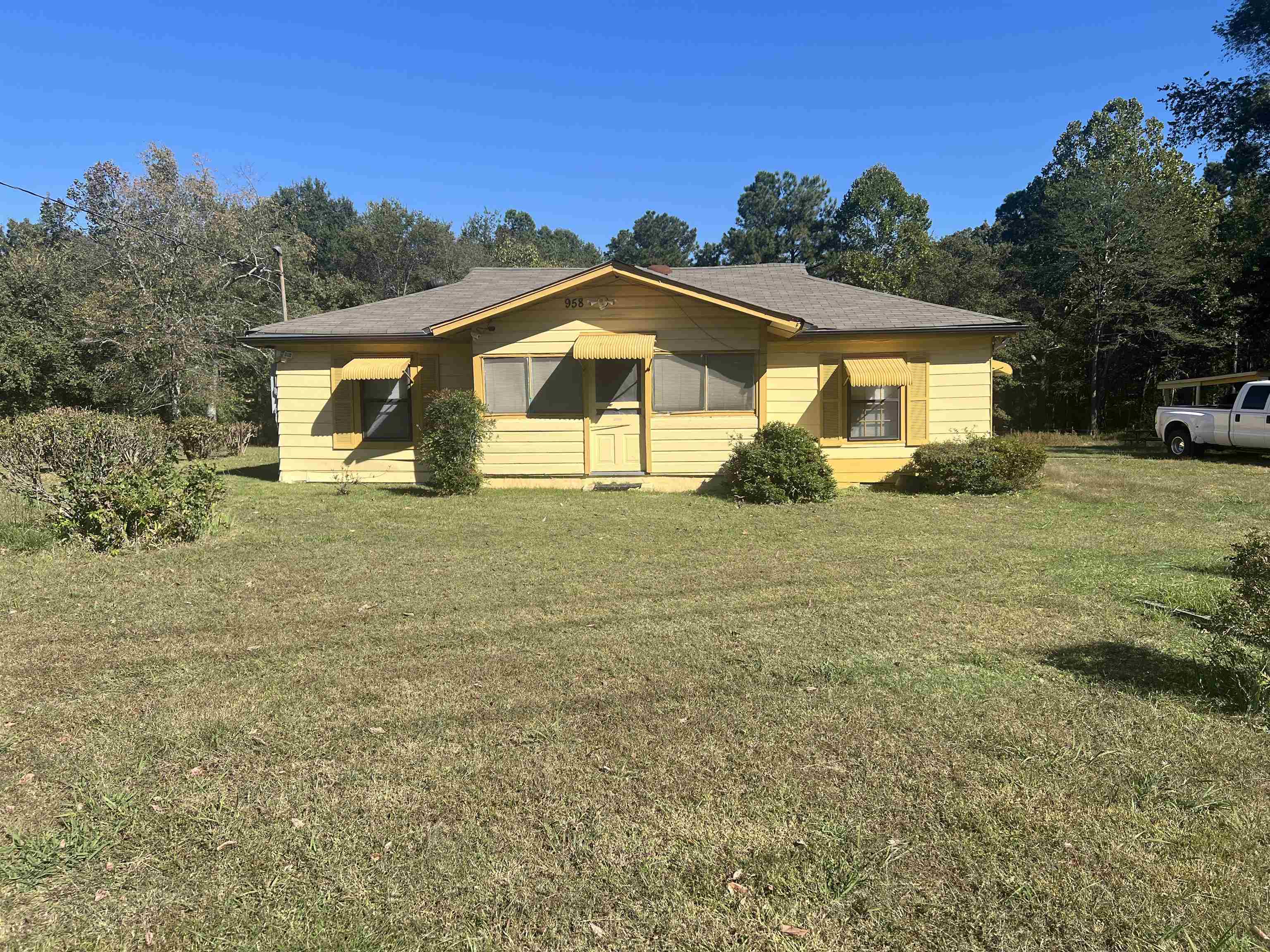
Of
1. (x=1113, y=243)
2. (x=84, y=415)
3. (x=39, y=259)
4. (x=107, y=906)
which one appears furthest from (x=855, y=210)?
(x=107, y=906)

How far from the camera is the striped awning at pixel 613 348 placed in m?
12.4

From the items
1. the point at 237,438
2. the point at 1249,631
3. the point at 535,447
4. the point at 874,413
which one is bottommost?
the point at 1249,631

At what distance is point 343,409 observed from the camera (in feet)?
45.2

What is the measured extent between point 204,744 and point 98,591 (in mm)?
3647

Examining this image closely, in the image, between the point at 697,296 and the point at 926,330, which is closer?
the point at 697,296

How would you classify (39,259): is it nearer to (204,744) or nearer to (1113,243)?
(204,744)

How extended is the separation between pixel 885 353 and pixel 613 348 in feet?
15.0

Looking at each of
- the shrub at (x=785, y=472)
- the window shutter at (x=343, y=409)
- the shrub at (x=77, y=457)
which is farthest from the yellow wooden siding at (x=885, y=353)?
the shrub at (x=77, y=457)

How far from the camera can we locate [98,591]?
6.56 metres

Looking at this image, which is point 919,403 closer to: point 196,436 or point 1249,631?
point 1249,631

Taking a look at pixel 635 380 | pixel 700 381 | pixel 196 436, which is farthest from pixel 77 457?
pixel 196 436

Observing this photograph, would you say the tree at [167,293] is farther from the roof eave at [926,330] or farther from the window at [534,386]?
the roof eave at [926,330]

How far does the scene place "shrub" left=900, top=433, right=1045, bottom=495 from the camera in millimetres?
12227

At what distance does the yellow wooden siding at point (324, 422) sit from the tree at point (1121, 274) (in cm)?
2205
